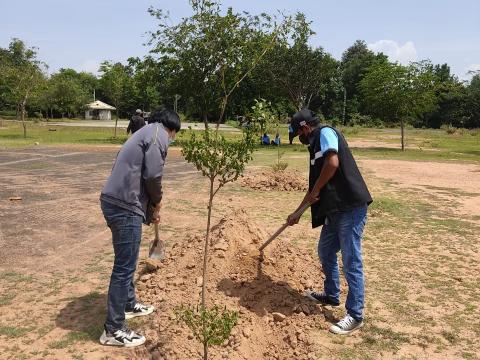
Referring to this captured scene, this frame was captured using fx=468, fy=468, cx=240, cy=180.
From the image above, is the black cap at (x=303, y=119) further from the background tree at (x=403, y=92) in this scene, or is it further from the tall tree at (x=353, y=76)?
the tall tree at (x=353, y=76)

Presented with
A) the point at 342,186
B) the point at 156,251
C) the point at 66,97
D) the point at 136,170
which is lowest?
the point at 156,251

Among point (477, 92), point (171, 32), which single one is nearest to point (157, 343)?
point (171, 32)

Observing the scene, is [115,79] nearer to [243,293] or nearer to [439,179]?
[439,179]

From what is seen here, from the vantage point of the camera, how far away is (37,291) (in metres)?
4.93

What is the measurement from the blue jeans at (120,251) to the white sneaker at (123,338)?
47 millimetres

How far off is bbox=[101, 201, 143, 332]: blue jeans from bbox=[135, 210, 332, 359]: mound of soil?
35cm

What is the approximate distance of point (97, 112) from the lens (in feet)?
237

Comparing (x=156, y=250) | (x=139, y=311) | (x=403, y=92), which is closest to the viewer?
(x=139, y=311)

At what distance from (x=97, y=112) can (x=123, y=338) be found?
238ft

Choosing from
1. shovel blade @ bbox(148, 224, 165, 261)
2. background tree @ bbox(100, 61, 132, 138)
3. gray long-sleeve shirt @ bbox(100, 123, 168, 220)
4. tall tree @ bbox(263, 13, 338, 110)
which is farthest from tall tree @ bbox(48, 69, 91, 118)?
gray long-sleeve shirt @ bbox(100, 123, 168, 220)

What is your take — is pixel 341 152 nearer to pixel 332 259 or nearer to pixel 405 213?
pixel 332 259

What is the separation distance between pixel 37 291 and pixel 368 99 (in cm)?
2347

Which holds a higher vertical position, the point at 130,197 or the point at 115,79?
the point at 115,79

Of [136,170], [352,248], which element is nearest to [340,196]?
[352,248]
